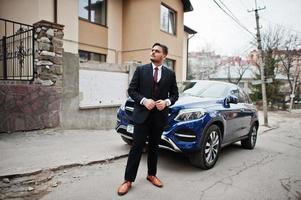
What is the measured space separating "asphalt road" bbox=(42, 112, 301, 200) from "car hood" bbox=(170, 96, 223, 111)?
3.87 feet

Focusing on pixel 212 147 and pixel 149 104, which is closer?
pixel 149 104

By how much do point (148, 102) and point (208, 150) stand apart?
199cm

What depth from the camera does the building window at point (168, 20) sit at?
14.4 meters

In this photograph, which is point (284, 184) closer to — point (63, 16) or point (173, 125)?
point (173, 125)

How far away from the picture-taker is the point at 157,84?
11.9 feet

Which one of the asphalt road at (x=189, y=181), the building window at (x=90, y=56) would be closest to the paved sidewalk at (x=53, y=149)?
the asphalt road at (x=189, y=181)

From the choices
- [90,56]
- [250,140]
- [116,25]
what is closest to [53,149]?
[250,140]

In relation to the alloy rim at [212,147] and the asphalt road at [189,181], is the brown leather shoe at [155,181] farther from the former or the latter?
the alloy rim at [212,147]

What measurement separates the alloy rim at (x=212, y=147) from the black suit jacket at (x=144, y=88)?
1484 millimetres

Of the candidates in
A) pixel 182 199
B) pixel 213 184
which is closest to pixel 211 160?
pixel 213 184

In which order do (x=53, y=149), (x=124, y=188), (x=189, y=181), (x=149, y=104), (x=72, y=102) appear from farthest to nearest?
(x=72, y=102)
(x=53, y=149)
(x=189, y=181)
(x=124, y=188)
(x=149, y=104)

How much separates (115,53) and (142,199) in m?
11.3

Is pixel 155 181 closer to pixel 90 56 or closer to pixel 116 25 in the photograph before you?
pixel 90 56

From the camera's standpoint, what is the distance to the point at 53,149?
528 centimetres
